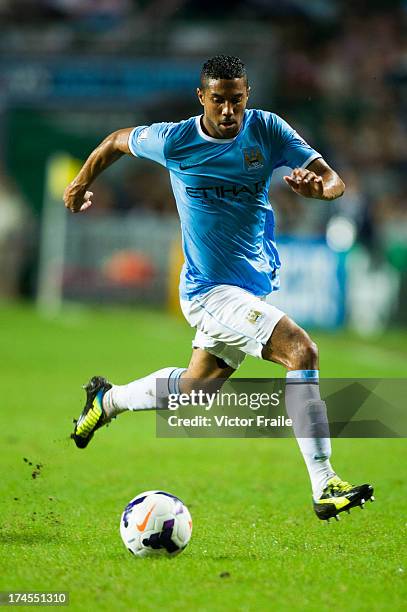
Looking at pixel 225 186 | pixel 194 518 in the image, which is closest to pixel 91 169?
pixel 225 186

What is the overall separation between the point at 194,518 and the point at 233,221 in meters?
1.68

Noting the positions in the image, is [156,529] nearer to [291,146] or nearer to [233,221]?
[233,221]

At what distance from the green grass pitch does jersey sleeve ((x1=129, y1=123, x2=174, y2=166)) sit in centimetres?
204

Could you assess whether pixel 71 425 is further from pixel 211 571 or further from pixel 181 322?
pixel 181 322

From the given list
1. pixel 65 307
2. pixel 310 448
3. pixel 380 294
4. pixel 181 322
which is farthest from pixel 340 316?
pixel 310 448

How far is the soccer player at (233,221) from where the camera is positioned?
5.77 metres

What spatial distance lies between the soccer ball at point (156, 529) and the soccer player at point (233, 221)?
0.75m

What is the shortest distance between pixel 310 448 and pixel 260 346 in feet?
2.09

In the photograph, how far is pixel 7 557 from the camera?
5211mm

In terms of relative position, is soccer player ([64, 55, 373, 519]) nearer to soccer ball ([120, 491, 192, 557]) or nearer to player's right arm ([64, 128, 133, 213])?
player's right arm ([64, 128, 133, 213])

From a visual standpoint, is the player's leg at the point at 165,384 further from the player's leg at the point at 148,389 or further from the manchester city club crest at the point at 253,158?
the manchester city club crest at the point at 253,158

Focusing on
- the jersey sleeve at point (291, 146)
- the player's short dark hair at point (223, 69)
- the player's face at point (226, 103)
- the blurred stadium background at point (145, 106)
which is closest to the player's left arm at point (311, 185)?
the jersey sleeve at point (291, 146)

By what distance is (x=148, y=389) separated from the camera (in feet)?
22.5

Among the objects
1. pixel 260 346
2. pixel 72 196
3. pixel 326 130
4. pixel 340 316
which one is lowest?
pixel 260 346
